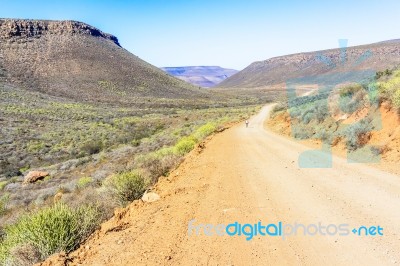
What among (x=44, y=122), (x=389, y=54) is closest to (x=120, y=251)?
(x=44, y=122)

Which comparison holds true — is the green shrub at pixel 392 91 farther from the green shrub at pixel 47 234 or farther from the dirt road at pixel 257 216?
the green shrub at pixel 47 234

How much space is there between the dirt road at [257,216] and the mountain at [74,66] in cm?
6991

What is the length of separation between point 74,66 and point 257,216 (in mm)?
90676

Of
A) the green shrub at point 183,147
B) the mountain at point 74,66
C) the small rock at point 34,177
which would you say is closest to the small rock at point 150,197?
the green shrub at point 183,147

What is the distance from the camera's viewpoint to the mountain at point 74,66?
261ft

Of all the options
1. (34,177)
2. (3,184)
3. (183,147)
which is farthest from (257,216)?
(3,184)

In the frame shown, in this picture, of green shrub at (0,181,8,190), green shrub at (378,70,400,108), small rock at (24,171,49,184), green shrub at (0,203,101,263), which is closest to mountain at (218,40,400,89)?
green shrub at (378,70,400,108)

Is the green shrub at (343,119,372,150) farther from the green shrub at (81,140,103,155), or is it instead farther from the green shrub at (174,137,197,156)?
the green shrub at (81,140,103,155)

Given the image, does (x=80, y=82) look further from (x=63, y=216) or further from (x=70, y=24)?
(x=63, y=216)

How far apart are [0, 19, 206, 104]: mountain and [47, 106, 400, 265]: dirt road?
2752 inches

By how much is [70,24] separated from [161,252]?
112m

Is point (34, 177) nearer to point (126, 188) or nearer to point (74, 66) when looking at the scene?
point (126, 188)

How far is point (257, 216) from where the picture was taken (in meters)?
6.64

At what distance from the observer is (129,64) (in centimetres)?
10300
